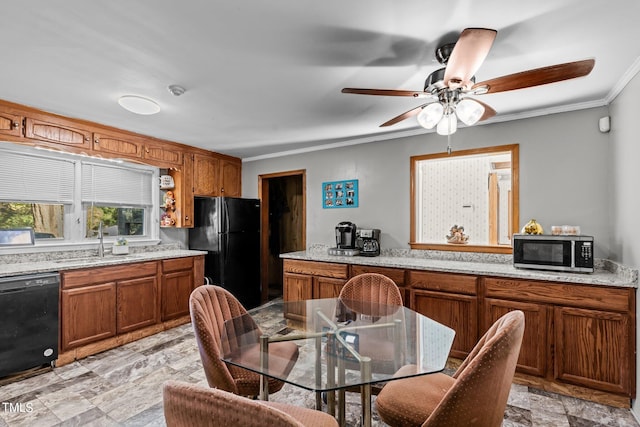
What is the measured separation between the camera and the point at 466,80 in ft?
5.28

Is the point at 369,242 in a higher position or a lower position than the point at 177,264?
higher

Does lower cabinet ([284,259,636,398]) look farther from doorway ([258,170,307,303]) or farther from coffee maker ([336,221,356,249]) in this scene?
doorway ([258,170,307,303])

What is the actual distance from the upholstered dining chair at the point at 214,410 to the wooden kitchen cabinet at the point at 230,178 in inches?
166

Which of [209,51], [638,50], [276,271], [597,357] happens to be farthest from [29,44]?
[276,271]

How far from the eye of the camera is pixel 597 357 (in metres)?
2.26

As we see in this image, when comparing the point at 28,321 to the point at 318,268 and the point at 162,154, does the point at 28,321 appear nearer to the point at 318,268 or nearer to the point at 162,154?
the point at 162,154

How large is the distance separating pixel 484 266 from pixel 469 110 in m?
1.66

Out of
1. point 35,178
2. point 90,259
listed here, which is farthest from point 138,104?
point 90,259

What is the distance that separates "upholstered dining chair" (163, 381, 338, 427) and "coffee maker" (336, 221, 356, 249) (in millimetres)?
3186

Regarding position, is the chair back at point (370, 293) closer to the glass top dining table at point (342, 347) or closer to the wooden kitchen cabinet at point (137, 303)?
the glass top dining table at point (342, 347)

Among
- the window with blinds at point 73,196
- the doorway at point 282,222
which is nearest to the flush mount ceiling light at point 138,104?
the window with blinds at point 73,196

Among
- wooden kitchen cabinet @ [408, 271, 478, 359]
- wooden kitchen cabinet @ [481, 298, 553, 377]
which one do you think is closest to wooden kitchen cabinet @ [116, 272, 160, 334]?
wooden kitchen cabinet @ [408, 271, 478, 359]

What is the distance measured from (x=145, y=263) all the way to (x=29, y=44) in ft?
7.51

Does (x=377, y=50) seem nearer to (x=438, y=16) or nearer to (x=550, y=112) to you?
(x=438, y=16)
